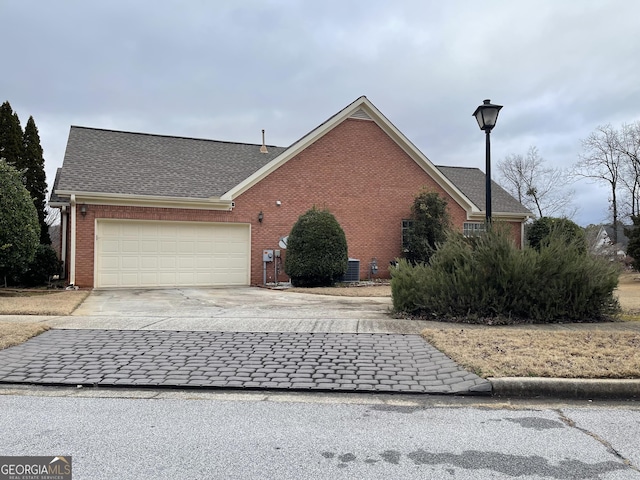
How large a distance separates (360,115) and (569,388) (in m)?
15.6

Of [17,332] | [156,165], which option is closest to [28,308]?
[17,332]

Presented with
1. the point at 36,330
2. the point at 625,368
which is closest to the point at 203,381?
the point at 36,330

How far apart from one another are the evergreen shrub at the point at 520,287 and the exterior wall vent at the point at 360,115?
1110 centimetres

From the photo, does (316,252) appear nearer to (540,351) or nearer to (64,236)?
(64,236)

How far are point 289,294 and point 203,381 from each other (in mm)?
8231

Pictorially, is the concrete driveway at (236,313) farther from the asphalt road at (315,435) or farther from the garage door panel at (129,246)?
the asphalt road at (315,435)

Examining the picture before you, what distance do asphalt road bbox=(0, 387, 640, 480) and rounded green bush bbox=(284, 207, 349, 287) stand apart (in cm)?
1034

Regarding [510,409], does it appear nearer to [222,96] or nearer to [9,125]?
[222,96]

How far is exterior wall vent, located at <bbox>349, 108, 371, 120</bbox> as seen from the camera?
19.0m

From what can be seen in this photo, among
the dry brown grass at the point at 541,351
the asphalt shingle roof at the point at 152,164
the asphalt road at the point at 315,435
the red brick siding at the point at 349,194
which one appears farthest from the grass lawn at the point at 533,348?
the red brick siding at the point at 349,194

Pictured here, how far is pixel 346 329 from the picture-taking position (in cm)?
805

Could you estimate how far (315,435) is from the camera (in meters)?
3.96

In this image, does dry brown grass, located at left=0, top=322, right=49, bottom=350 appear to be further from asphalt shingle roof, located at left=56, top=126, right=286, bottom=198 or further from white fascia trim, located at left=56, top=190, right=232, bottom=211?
asphalt shingle roof, located at left=56, top=126, right=286, bottom=198

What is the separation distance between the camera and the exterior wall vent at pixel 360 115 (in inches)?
750
